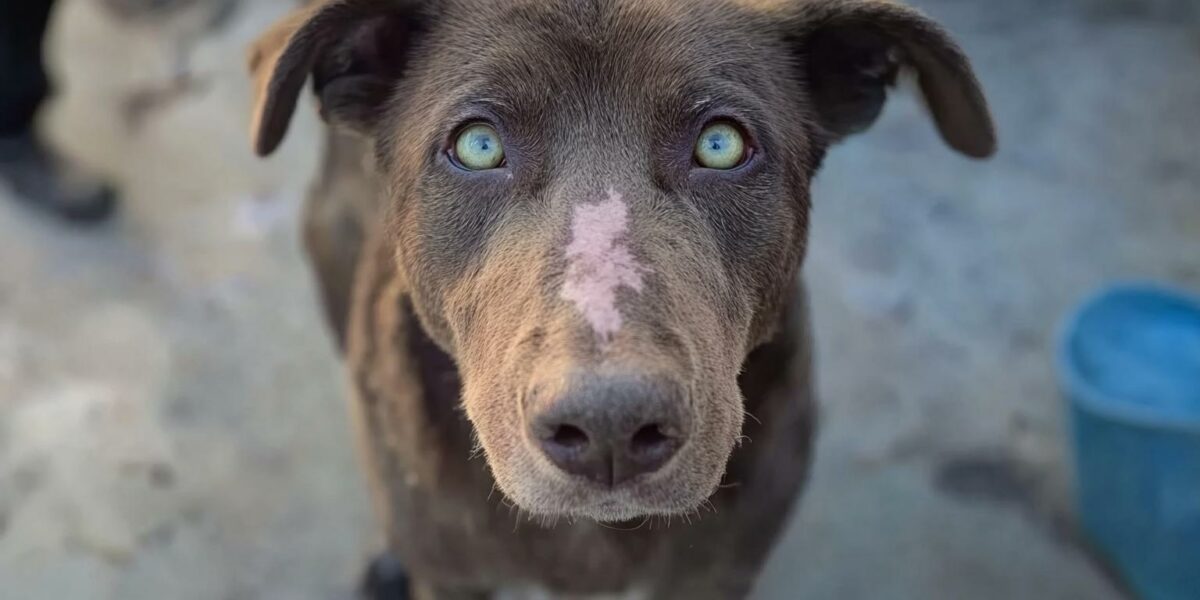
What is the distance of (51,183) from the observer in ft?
13.6

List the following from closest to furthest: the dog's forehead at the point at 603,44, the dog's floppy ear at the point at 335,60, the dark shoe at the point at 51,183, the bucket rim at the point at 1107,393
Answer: the dog's forehead at the point at 603,44
the dog's floppy ear at the point at 335,60
the bucket rim at the point at 1107,393
the dark shoe at the point at 51,183

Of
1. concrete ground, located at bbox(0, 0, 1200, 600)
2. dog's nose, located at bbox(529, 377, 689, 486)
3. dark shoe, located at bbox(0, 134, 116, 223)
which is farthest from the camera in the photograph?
dark shoe, located at bbox(0, 134, 116, 223)

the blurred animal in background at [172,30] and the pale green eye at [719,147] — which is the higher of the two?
the pale green eye at [719,147]

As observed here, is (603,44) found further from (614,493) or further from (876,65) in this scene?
(614,493)

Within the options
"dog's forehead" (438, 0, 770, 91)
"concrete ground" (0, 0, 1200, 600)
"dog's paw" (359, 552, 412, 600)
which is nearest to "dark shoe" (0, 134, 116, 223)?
"concrete ground" (0, 0, 1200, 600)

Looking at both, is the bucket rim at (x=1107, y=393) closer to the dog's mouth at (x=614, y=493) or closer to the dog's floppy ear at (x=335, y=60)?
the dog's mouth at (x=614, y=493)

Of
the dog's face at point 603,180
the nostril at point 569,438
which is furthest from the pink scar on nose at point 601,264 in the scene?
the nostril at point 569,438

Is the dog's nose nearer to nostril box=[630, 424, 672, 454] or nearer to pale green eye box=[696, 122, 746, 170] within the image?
nostril box=[630, 424, 672, 454]

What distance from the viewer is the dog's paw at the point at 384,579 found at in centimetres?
311

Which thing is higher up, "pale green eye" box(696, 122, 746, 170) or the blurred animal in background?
"pale green eye" box(696, 122, 746, 170)

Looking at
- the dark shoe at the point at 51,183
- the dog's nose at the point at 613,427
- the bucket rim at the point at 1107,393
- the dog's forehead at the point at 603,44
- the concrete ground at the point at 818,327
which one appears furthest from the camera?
the dark shoe at the point at 51,183

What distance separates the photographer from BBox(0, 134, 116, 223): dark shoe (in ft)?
13.6

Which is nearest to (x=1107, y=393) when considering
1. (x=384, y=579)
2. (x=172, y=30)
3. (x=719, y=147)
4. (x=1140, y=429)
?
(x=1140, y=429)

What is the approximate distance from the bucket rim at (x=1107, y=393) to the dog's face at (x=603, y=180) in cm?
98
